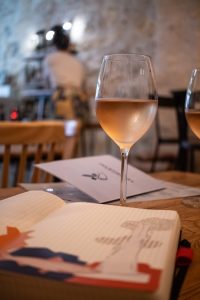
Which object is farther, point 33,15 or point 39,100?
point 33,15

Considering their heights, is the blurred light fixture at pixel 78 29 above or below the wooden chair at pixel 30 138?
above

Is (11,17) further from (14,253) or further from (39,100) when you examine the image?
(14,253)

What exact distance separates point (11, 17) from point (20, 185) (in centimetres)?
618

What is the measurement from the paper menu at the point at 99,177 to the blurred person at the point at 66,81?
369 cm

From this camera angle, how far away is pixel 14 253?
0.80ft

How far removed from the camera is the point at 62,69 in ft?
15.0

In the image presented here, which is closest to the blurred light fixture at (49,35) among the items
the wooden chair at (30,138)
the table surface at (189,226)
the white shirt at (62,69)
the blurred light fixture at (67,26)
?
the blurred light fixture at (67,26)

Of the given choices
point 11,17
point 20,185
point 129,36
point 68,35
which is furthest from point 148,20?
point 20,185

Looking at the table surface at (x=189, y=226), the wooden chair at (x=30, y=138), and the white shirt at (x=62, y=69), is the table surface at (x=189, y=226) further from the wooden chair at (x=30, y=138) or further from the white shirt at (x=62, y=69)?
the white shirt at (x=62, y=69)

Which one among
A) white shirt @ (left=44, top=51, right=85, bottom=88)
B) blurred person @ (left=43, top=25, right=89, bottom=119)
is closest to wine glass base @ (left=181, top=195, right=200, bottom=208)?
blurred person @ (left=43, top=25, right=89, bottom=119)

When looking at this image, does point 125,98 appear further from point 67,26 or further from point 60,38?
point 67,26

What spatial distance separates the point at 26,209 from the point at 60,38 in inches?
188

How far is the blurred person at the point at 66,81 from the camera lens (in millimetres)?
4453

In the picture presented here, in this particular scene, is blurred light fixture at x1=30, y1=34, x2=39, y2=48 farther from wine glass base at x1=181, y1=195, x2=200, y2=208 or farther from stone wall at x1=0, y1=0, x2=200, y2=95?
wine glass base at x1=181, y1=195, x2=200, y2=208
